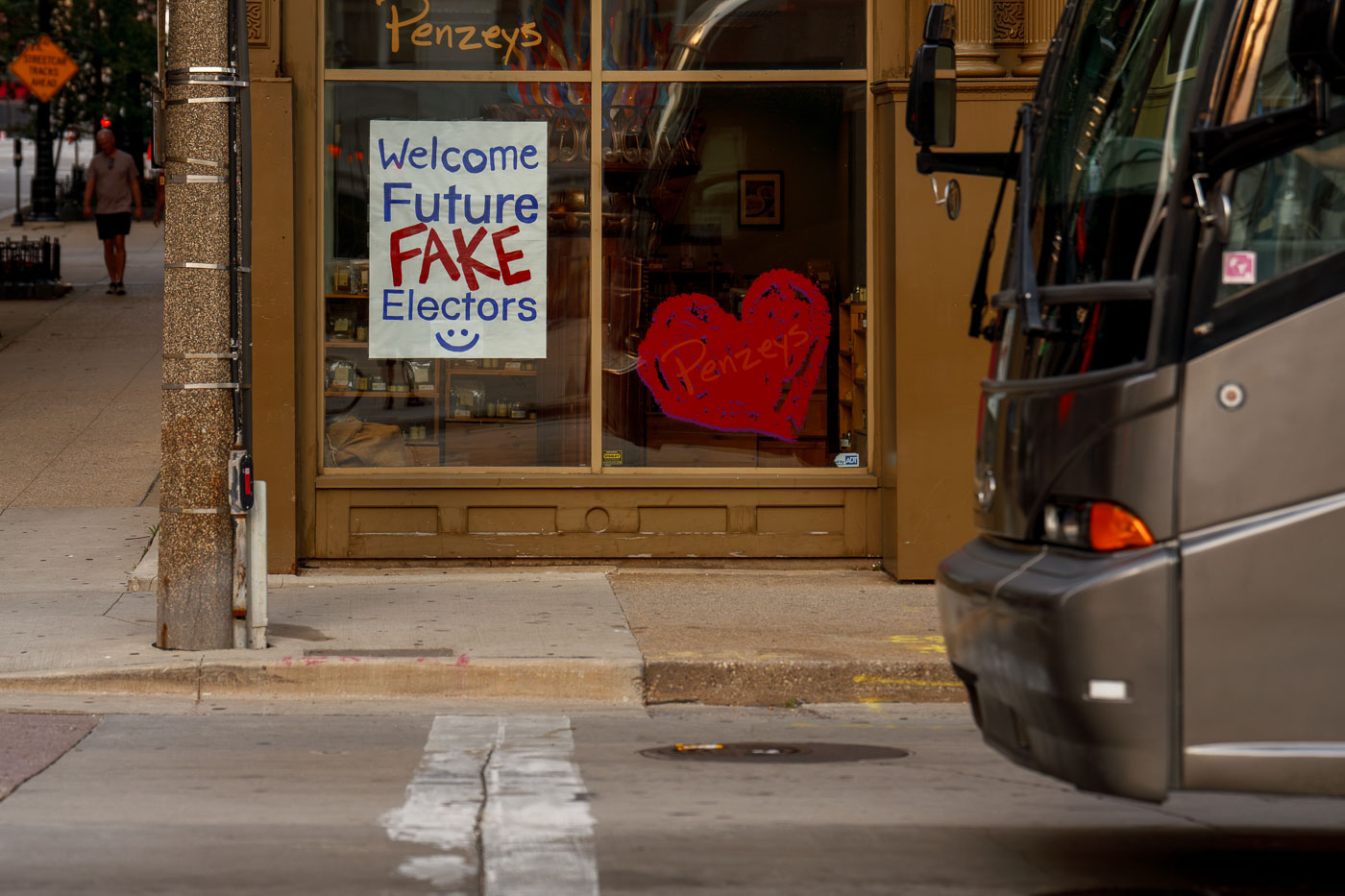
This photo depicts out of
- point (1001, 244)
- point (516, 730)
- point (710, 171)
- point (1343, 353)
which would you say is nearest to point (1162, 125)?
point (1343, 353)

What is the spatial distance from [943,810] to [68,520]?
24.6 feet

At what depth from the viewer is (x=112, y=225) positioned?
2025 centimetres

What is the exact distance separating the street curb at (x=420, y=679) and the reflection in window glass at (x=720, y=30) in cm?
415

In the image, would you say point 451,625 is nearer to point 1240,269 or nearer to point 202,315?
point 202,315

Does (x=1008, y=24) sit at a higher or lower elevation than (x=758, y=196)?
higher

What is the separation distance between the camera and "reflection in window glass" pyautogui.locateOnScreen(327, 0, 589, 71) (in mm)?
10094

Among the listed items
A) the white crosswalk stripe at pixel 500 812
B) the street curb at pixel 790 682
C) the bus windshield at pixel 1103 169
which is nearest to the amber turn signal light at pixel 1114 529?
the bus windshield at pixel 1103 169

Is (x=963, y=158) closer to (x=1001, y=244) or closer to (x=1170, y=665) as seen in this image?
(x=1170, y=665)

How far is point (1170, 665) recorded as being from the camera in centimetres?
416

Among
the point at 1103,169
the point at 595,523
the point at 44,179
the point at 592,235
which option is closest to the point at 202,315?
the point at 592,235

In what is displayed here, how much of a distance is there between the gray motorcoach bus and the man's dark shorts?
57.6 feet

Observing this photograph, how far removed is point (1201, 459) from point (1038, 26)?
20.4 feet

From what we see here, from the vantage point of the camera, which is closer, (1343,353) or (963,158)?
(1343,353)

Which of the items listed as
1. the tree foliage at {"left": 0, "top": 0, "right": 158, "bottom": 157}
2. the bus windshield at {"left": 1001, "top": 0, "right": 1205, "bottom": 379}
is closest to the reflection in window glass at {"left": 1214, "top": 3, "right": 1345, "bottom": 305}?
the bus windshield at {"left": 1001, "top": 0, "right": 1205, "bottom": 379}
